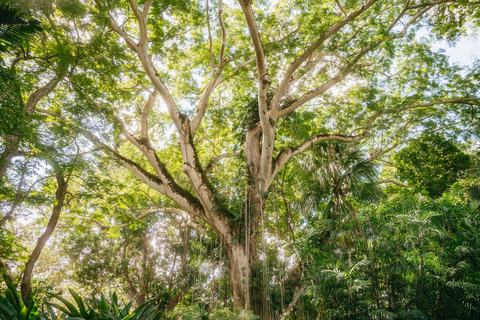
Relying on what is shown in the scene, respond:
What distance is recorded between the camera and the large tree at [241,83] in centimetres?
399

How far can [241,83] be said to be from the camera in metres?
6.78

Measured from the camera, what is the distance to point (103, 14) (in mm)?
3455

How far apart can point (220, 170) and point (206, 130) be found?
1493 millimetres

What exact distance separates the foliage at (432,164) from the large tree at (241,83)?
1.95 feet

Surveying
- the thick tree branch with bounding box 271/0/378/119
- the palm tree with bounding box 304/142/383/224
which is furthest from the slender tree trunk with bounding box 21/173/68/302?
the palm tree with bounding box 304/142/383/224

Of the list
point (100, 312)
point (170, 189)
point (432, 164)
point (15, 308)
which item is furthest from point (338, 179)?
point (15, 308)

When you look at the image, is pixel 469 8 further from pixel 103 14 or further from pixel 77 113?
pixel 77 113

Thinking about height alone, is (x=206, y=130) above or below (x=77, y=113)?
above

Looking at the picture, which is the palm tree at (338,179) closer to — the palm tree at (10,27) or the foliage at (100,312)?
the foliage at (100,312)

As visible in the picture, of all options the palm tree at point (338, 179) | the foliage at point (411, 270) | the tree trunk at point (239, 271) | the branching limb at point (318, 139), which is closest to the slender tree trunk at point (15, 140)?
the tree trunk at point (239, 271)

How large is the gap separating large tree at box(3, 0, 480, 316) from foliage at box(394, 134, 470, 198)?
59 centimetres

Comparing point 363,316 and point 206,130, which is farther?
point 206,130

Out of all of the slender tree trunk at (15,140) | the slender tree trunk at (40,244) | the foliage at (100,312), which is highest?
the slender tree trunk at (15,140)

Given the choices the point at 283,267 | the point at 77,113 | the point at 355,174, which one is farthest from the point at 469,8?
the point at 77,113
